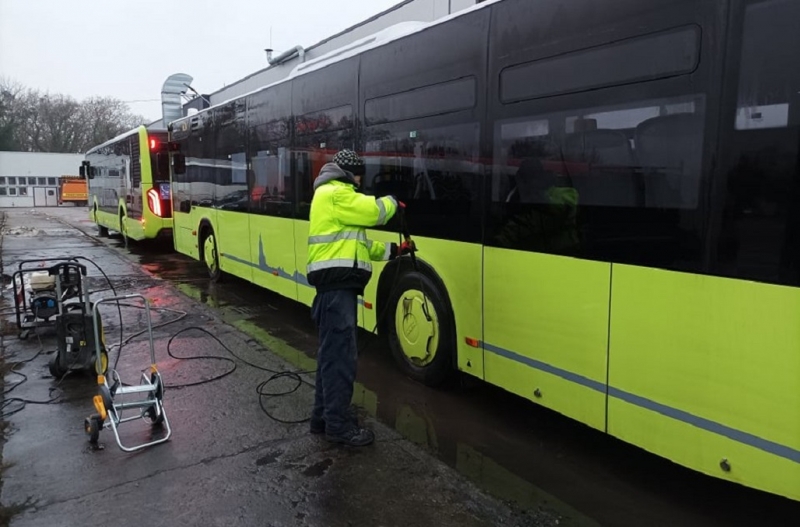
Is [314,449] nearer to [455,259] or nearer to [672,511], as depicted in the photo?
[455,259]

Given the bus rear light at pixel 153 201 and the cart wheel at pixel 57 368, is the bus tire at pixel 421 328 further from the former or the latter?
the bus rear light at pixel 153 201

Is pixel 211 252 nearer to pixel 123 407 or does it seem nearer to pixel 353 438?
pixel 123 407

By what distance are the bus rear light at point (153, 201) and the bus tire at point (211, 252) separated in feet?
15.9

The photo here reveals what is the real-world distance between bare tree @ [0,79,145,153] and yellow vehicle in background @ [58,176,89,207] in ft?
51.7

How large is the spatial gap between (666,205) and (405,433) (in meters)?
2.59

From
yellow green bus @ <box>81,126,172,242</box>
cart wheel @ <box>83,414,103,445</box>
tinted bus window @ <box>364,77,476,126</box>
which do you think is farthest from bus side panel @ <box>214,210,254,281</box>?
yellow green bus @ <box>81,126,172,242</box>

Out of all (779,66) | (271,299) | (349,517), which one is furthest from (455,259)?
(271,299)

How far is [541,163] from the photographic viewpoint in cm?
400

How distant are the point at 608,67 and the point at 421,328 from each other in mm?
2771

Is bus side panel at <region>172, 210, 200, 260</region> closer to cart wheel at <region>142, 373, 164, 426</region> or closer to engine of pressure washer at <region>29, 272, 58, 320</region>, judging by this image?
engine of pressure washer at <region>29, 272, 58, 320</region>

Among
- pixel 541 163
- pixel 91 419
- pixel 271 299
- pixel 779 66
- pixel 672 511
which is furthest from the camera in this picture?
pixel 271 299

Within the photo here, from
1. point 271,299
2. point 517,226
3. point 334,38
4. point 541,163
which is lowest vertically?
point 271,299

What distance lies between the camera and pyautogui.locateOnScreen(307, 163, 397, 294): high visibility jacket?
4.12m

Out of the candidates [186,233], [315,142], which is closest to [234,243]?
[186,233]
